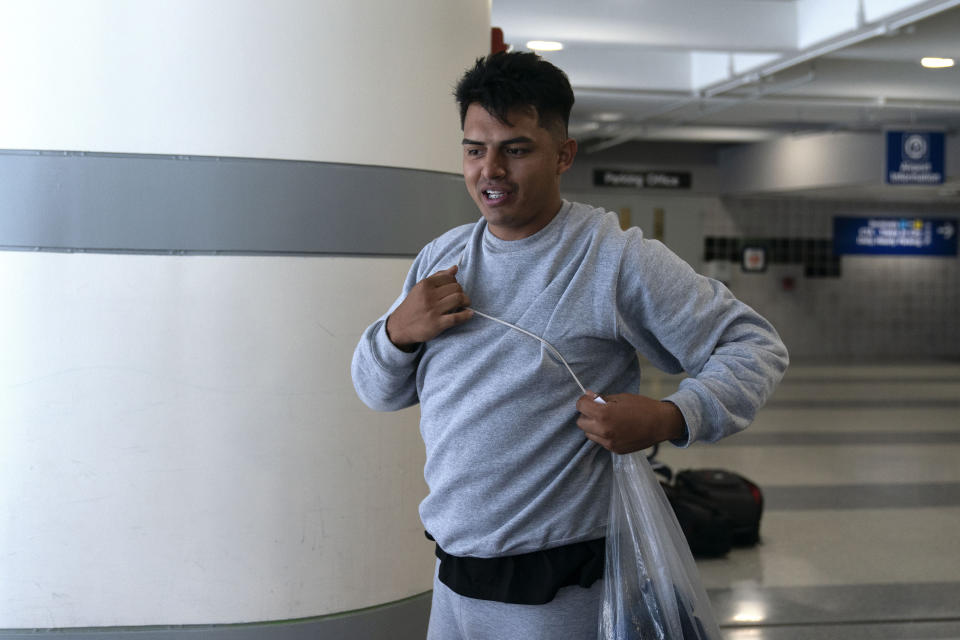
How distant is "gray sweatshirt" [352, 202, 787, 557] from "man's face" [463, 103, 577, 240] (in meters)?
0.07

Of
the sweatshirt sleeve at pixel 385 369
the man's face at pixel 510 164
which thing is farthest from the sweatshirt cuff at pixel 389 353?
the man's face at pixel 510 164

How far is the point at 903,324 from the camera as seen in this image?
19.2 m

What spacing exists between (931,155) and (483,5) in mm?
12599

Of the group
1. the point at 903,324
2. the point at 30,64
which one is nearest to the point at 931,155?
the point at 903,324

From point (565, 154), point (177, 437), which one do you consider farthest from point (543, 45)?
point (565, 154)

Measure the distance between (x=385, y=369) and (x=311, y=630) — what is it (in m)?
1.63

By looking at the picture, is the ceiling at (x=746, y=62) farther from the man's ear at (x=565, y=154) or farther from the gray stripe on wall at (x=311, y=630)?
the man's ear at (x=565, y=154)

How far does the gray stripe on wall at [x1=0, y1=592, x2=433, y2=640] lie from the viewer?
9.56 feet

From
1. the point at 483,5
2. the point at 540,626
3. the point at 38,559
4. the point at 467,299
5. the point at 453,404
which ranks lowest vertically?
the point at 38,559

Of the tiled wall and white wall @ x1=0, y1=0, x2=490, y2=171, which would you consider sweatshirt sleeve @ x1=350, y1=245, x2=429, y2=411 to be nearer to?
white wall @ x1=0, y1=0, x2=490, y2=171

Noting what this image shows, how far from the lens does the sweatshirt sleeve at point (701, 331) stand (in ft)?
5.24

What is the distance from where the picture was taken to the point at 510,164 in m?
1.64

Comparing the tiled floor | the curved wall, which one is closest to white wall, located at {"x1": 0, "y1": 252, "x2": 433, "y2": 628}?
the curved wall

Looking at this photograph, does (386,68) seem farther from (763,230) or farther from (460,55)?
(763,230)
